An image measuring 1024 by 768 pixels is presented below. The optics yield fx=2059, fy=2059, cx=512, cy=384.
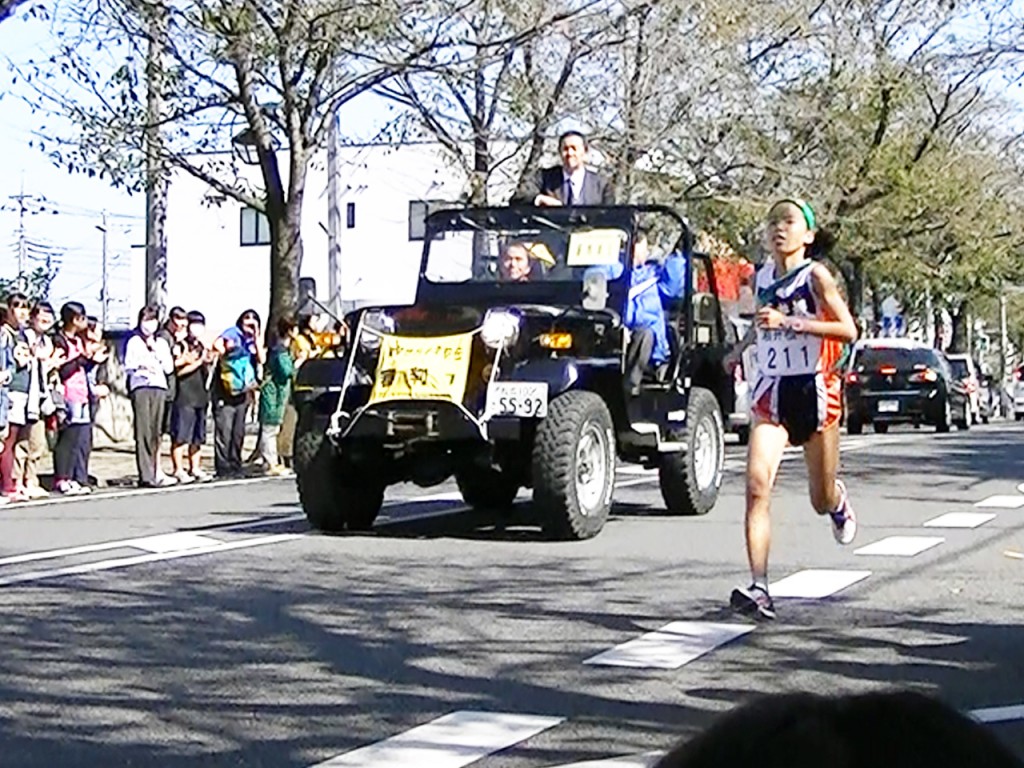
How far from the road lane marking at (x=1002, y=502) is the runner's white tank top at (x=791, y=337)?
6.19m

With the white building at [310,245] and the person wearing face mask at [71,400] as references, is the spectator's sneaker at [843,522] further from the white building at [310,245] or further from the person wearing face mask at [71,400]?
the white building at [310,245]

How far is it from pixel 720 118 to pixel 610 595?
24.1 meters

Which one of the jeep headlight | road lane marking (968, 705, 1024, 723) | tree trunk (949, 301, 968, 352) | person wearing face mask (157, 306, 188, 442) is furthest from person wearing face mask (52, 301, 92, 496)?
tree trunk (949, 301, 968, 352)

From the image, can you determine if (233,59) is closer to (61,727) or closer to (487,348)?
(487,348)

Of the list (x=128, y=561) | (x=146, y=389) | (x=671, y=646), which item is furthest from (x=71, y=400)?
(x=671, y=646)

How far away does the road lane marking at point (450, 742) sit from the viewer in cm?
618

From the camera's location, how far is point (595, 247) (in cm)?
1328

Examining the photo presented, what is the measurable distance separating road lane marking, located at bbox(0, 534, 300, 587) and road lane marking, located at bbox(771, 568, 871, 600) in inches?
131

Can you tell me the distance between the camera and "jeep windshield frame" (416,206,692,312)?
43.1 feet

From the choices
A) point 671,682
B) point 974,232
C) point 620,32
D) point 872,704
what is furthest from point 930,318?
point 872,704

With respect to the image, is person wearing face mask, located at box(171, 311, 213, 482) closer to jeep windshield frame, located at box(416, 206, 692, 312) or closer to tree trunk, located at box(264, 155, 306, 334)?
tree trunk, located at box(264, 155, 306, 334)

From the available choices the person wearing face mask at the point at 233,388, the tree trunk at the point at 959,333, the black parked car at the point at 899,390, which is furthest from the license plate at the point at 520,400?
the tree trunk at the point at 959,333

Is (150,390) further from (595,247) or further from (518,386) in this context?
(518,386)

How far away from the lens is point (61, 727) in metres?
6.66
